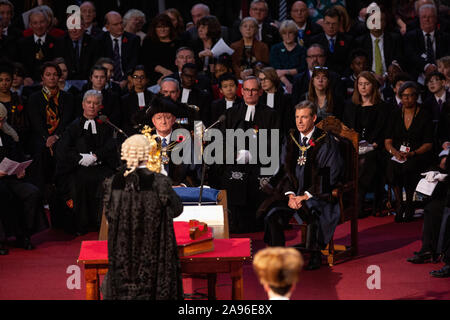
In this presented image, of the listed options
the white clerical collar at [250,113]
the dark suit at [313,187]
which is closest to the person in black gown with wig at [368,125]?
the white clerical collar at [250,113]

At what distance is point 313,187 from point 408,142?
2.47m

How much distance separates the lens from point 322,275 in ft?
23.8

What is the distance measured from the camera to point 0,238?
8273 mm

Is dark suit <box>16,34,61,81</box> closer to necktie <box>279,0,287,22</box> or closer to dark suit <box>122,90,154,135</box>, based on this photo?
dark suit <box>122,90,154,135</box>

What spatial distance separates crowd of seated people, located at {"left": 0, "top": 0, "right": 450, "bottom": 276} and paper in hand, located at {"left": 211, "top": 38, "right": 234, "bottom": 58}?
75 millimetres

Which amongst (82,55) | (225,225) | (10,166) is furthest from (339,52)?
(225,225)

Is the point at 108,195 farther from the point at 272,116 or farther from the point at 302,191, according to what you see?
the point at 272,116

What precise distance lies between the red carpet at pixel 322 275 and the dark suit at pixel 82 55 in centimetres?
291

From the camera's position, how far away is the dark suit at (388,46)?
431 inches

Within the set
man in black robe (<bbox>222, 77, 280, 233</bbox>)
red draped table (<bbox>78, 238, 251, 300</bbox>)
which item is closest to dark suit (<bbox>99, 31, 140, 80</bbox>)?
man in black robe (<bbox>222, 77, 280, 233</bbox>)

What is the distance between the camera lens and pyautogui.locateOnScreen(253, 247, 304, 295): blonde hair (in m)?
3.97

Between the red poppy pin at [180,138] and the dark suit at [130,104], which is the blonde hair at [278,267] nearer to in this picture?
the red poppy pin at [180,138]

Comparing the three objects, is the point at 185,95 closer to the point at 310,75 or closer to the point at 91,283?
the point at 310,75

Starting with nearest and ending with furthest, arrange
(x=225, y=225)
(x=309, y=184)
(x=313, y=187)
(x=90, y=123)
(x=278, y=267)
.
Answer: (x=278, y=267) → (x=225, y=225) → (x=313, y=187) → (x=309, y=184) → (x=90, y=123)
